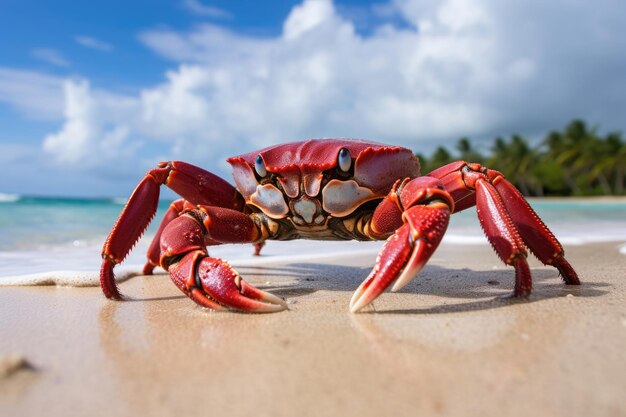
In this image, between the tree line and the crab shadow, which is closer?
the crab shadow

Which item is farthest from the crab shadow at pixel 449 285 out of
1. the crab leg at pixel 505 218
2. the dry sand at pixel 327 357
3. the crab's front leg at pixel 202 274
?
the crab's front leg at pixel 202 274

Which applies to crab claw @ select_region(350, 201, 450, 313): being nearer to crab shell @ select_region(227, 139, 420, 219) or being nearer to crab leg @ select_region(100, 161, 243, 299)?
crab shell @ select_region(227, 139, 420, 219)

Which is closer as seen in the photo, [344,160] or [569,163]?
[344,160]

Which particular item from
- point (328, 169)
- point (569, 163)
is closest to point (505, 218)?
point (328, 169)

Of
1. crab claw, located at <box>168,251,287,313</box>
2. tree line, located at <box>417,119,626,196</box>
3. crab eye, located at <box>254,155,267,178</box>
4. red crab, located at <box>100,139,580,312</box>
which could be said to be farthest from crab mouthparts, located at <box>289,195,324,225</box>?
tree line, located at <box>417,119,626,196</box>

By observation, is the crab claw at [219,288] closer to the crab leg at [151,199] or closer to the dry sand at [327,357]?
the dry sand at [327,357]

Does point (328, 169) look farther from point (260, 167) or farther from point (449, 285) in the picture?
point (449, 285)
